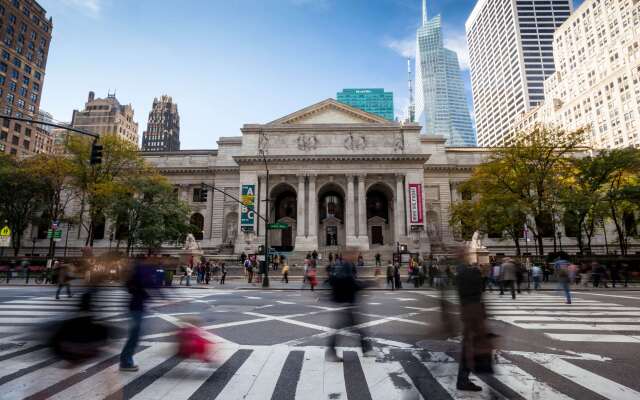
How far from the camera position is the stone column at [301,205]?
45031mm

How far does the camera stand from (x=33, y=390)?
4582 millimetres

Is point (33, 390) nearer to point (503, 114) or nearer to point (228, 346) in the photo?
point (228, 346)

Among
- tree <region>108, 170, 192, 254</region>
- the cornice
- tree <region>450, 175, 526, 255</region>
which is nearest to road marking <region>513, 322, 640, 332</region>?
tree <region>450, 175, 526, 255</region>

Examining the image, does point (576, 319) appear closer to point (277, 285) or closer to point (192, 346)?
point (192, 346)

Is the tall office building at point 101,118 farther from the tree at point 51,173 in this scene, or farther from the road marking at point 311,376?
the road marking at point 311,376

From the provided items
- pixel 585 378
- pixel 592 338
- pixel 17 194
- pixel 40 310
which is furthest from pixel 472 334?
pixel 17 194

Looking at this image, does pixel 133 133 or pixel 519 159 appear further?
pixel 133 133

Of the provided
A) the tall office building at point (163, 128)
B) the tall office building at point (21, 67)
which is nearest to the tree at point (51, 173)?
the tall office building at point (21, 67)

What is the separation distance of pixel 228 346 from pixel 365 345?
280 centimetres

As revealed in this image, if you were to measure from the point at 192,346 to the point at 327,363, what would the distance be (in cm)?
228

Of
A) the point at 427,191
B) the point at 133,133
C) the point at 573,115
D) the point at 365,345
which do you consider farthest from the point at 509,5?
the point at 365,345

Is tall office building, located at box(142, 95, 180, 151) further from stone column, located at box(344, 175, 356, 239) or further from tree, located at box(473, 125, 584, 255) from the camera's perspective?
tree, located at box(473, 125, 584, 255)

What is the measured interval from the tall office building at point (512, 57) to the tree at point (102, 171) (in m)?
114

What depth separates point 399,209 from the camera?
4553cm
